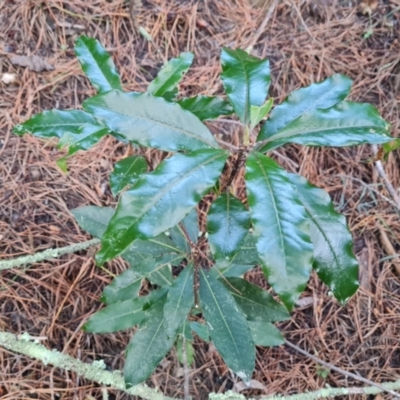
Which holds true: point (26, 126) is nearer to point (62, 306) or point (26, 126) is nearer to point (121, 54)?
point (62, 306)

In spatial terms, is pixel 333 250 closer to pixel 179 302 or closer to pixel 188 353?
pixel 179 302

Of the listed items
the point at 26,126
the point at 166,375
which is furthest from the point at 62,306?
the point at 26,126

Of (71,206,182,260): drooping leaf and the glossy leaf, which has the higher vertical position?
(71,206,182,260): drooping leaf

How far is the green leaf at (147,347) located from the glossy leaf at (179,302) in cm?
11

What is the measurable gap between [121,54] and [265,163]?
3.89 ft

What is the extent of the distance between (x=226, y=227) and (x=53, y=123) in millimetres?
520

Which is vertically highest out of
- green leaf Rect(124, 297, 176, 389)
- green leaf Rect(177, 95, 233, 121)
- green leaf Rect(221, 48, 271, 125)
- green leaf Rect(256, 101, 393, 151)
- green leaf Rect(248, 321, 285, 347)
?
green leaf Rect(221, 48, 271, 125)

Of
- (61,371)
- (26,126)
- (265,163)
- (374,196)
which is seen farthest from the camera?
(374,196)

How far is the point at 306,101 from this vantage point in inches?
34.6

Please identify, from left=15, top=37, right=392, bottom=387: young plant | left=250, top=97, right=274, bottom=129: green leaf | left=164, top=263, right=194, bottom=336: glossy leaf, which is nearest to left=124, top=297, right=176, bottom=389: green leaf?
left=15, top=37, right=392, bottom=387: young plant

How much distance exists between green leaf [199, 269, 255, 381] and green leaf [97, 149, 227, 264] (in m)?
0.47

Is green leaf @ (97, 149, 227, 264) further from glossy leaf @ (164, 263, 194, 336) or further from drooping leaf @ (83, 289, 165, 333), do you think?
drooping leaf @ (83, 289, 165, 333)

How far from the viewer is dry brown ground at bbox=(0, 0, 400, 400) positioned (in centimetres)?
150

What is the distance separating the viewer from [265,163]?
0.78 m
